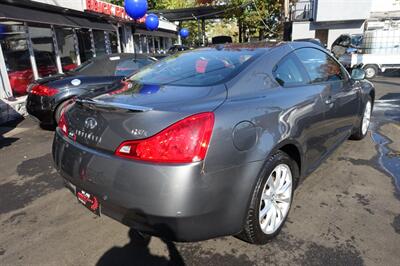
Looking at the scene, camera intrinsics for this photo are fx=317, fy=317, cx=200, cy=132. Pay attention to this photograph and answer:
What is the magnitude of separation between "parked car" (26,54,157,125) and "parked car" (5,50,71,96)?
2.99 meters

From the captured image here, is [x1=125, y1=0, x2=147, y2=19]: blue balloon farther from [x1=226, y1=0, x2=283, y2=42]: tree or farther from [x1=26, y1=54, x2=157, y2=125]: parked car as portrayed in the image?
[x1=226, y1=0, x2=283, y2=42]: tree

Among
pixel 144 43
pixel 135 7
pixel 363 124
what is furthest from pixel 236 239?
pixel 144 43

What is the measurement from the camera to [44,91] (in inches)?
217

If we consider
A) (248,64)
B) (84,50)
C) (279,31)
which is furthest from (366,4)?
(248,64)

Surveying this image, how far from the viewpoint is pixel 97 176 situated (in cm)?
208

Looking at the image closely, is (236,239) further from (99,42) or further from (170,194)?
(99,42)

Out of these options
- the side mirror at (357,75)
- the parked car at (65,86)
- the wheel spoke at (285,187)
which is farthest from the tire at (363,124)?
the parked car at (65,86)

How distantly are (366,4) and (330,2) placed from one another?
2.53 meters

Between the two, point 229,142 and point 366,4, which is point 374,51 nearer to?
point 366,4

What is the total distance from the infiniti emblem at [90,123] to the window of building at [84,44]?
33.7 feet

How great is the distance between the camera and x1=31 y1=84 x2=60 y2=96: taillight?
→ 18.0 feet

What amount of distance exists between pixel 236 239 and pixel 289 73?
152 cm

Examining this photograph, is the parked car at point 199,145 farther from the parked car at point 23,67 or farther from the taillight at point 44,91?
the parked car at point 23,67

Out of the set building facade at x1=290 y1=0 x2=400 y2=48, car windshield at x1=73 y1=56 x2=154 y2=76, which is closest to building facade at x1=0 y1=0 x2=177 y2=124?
car windshield at x1=73 y1=56 x2=154 y2=76
